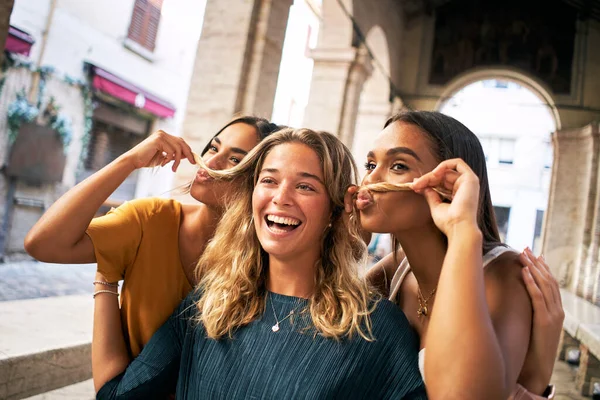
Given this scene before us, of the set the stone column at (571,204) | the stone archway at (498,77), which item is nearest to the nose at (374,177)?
the stone column at (571,204)

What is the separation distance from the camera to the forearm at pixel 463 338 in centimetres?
133

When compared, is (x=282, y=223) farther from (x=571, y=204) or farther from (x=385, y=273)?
(x=571, y=204)

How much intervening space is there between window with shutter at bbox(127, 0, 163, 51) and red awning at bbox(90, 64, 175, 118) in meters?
1.41

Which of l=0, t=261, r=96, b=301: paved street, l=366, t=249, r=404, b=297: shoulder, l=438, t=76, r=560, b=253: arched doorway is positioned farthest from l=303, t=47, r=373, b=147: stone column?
l=438, t=76, r=560, b=253: arched doorway

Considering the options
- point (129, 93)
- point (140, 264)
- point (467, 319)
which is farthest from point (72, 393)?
point (129, 93)

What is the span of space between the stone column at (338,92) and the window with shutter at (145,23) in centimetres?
618

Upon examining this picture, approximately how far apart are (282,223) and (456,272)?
2.11 ft

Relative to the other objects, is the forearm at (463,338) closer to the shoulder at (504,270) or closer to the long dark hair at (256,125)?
the shoulder at (504,270)

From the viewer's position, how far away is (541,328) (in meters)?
1.58

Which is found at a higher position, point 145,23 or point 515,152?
point 515,152

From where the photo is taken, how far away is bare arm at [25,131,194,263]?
5.84 feet

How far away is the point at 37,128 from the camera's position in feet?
30.4

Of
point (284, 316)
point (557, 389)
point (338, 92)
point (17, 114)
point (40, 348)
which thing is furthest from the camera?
point (17, 114)

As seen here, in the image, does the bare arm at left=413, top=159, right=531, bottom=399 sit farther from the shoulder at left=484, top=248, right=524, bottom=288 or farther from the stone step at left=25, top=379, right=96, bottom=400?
the stone step at left=25, top=379, right=96, bottom=400
